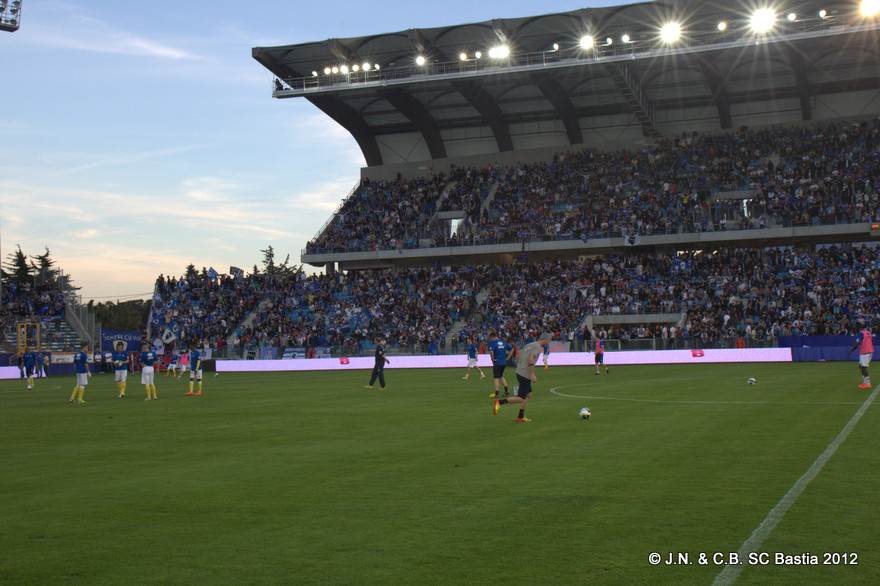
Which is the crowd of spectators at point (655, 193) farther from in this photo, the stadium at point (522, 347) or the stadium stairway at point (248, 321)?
the stadium stairway at point (248, 321)

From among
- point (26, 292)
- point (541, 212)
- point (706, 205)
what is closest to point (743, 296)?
point (706, 205)

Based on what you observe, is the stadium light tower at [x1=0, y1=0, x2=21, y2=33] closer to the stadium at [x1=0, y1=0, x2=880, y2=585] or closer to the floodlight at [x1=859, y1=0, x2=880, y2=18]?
the stadium at [x1=0, y1=0, x2=880, y2=585]

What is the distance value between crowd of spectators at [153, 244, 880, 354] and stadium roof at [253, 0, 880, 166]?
12778 mm

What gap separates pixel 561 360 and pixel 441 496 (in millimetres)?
42368

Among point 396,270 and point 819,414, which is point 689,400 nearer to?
point 819,414

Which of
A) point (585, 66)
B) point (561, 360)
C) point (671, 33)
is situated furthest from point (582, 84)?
point (561, 360)

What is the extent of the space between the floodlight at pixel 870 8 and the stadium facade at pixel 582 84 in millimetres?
123

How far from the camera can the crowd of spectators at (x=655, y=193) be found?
6081cm

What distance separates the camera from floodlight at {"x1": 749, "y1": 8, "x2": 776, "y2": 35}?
55.3 m

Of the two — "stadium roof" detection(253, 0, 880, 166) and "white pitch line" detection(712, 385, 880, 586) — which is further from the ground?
"stadium roof" detection(253, 0, 880, 166)

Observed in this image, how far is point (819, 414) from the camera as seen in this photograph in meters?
19.2

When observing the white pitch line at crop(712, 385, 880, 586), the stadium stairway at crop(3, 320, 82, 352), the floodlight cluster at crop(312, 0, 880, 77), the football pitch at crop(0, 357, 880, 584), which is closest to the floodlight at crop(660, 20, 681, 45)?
the floodlight cluster at crop(312, 0, 880, 77)

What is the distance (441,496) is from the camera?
10.6 metres

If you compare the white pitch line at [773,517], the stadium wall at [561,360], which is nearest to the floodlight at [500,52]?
the stadium wall at [561,360]
